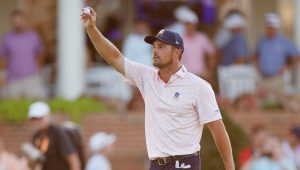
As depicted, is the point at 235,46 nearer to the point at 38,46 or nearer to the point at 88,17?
the point at 38,46

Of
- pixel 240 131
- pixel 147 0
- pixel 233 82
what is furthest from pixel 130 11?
pixel 240 131

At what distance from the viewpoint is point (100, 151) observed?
58.4ft

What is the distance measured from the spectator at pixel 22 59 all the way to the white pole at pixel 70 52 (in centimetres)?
36

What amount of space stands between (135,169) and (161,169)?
889 cm

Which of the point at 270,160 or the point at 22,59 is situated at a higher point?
the point at 22,59

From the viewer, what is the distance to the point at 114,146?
19406mm

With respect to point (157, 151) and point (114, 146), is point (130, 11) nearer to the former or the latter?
point (114, 146)

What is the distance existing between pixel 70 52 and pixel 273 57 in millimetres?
3122

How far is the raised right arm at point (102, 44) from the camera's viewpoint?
10.1m

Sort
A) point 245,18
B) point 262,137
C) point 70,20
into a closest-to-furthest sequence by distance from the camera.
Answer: point 262,137 < point 70,20 < point 245,18

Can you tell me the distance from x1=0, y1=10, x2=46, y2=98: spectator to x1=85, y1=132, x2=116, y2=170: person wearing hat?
2.46 metres

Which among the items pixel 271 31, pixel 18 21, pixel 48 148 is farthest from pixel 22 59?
pixel 48 148

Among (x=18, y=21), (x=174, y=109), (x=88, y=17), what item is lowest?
(x=18, y=21)

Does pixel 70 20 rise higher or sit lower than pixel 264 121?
higher
